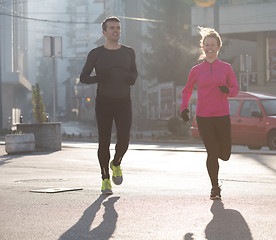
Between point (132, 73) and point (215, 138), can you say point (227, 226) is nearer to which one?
point (215, 138)

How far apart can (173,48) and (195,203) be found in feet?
121

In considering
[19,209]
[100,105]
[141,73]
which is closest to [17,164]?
[100,105]

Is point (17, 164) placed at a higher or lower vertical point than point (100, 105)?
lower

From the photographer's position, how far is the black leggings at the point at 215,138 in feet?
25.2

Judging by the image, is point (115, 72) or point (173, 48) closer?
point (115, 72)

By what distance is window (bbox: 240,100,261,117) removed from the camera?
20.0 meters

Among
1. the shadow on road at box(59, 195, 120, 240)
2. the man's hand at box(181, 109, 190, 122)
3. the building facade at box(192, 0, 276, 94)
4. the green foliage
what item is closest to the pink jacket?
the man's hand at box(181, 109, 190, 122)

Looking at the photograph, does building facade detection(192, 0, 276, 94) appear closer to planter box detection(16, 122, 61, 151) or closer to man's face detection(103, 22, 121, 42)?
planter box detection(16, 122, 61, 151)

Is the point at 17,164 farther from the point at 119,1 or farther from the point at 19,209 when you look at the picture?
the point at 119,1

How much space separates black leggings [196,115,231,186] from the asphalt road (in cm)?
38

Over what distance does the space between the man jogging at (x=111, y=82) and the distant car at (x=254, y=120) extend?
11898mm

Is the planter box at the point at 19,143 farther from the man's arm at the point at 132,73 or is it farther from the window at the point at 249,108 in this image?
the man's arm at the point at 132,73

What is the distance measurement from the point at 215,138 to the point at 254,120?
12306mm

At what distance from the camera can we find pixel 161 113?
45219 millimetres
